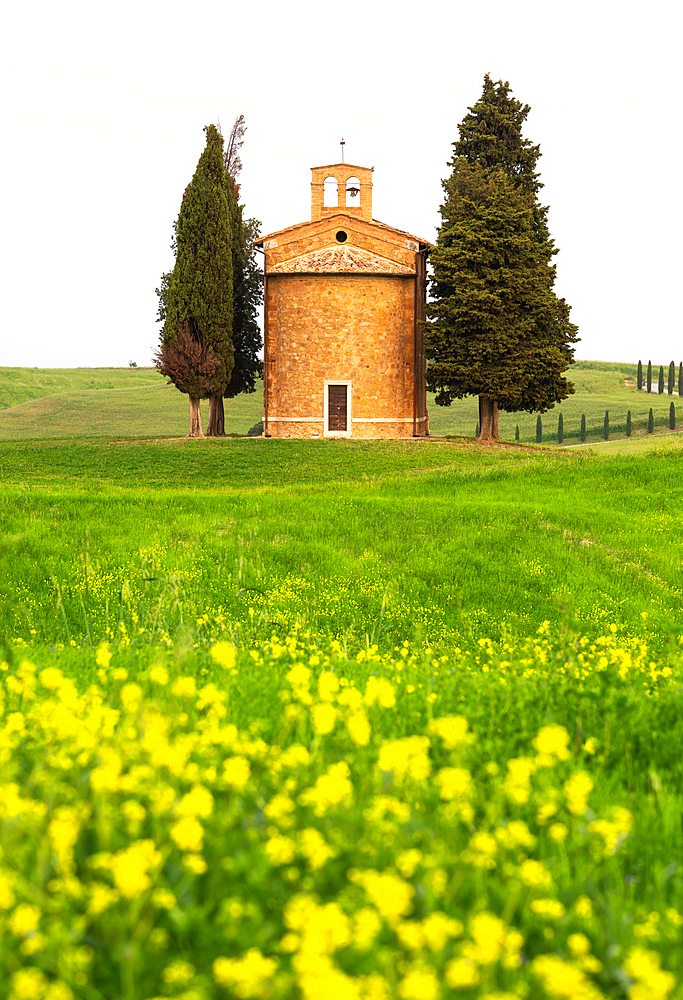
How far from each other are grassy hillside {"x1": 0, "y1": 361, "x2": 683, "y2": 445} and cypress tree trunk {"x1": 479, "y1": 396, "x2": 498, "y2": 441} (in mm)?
14739

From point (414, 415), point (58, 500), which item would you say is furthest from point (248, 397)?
point (58, 500)

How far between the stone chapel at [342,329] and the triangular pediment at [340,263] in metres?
0.05

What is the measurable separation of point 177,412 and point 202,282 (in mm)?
37775

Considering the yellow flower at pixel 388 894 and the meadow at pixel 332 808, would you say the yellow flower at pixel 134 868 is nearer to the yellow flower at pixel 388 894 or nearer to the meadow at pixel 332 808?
Answer: the meadow at pixel 332 808

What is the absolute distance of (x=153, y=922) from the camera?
6.61 feet

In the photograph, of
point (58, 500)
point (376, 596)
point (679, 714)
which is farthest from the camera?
point (58, 500)

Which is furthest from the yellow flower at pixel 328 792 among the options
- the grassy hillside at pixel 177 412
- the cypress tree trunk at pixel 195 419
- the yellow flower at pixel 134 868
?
the grassy hillside at pixel 177 412

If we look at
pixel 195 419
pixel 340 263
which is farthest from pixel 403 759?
pixel 340 263

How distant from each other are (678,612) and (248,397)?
253 feet

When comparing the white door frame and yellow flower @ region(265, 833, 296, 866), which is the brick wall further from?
yellow flower @ region(265, 833, 296, 866)

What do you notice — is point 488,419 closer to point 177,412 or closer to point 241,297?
point 241,297

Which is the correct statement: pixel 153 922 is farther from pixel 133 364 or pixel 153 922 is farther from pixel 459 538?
pixel 133 364

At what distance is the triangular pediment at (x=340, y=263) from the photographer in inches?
1437

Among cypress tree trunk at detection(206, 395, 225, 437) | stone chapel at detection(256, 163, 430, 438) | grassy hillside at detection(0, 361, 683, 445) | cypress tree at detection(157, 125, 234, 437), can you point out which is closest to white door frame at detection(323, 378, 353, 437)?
stone chapel at detection(256, 163, 430, 438)
